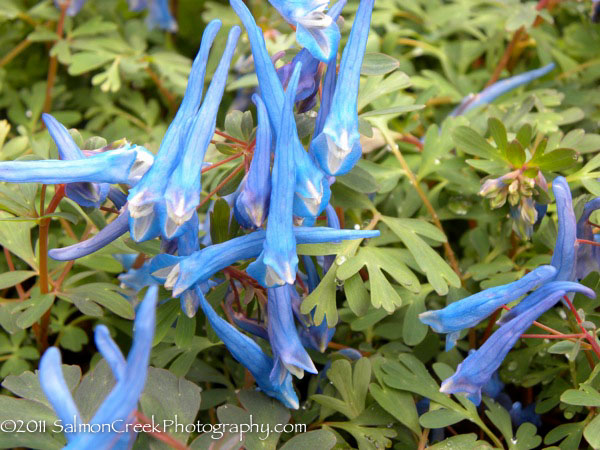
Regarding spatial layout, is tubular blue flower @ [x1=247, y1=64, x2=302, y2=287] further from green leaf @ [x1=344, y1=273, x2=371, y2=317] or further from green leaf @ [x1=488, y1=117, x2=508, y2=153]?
green leaf @ [x1=488, y1=117, x2=508, y2=153]

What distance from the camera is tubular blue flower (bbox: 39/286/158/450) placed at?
0.71 metres

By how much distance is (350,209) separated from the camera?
139cm

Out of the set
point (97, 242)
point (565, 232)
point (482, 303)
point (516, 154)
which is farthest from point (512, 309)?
point (97, 242)

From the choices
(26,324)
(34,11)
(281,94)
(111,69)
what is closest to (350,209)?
(281,94)

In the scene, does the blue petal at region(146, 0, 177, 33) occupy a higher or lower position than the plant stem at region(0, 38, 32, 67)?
higher

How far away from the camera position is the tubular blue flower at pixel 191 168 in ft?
3.05

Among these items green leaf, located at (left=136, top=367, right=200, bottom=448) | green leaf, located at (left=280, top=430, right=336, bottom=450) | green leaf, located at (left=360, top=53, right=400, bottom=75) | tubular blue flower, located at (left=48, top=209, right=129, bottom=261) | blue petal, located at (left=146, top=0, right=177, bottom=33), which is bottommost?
green leaf, located at (left=280, top=430, right=336, bottom=450)

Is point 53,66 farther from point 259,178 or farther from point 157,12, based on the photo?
point 259,178

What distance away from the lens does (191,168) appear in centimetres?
96

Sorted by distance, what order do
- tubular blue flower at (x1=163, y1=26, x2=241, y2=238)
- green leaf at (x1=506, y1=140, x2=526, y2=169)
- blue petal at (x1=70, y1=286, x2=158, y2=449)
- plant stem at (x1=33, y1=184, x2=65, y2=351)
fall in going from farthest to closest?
green leaf at (x1=506, y1=140, x2=526, y2=169) < plant stem at (x1=33, y1=184, x2=65, y2=351) < tubular blue flower at (x1=163, y1=26, x2=241, y2=238) < blue petal at (x1=70, y1=286, x2=158, y2=449)

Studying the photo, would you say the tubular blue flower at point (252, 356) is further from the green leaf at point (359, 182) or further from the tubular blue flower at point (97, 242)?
the green leaf at point (359, 182)

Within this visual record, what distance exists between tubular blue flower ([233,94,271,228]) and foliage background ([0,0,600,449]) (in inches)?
4.1

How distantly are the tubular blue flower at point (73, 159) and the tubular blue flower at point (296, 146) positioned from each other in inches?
12.3

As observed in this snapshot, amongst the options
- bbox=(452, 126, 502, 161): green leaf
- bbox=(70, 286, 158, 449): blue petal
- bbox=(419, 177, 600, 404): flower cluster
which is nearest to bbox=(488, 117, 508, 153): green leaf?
bbox=(452, 126, 502, 161): green leaf
